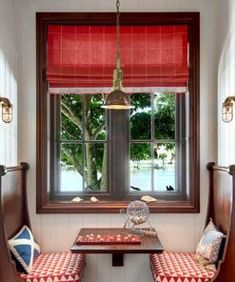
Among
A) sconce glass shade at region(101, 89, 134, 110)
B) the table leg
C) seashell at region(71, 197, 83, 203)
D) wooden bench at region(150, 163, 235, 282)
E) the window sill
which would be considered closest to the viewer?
wooden bench at region(150, 163, 235, 282)

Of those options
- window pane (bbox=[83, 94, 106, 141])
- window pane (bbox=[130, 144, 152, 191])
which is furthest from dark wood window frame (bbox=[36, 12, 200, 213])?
window pane (bbox=[83, 94, 106, 141])

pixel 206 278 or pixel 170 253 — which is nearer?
pixel 206 278

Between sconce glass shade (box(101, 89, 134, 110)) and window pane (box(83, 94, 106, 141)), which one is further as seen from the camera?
window pane (box(83, 94, 106, 141))

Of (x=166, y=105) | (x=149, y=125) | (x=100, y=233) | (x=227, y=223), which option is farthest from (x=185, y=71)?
(x=100, y=233)

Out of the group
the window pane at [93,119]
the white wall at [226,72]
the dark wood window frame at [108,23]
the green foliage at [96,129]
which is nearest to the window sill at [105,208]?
the dark wood window frame at [108,23]

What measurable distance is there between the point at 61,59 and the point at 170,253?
6.46 ft

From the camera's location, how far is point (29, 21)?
3.54 m

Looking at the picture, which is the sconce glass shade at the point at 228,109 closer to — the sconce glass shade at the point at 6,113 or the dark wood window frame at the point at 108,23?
the dark wood window frame at the point at 108,23

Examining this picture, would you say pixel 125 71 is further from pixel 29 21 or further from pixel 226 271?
pixel 226 271

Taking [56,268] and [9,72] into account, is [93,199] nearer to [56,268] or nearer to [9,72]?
[56,268]

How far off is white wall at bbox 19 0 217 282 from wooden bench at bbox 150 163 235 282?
18cm

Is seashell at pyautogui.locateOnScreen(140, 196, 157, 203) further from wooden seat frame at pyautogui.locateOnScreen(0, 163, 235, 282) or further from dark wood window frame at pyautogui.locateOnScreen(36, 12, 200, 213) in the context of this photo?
wooden seat frame at pyautogui.locateOnScreen(0, 163, 235, 282)

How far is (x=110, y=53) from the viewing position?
11.7 feet

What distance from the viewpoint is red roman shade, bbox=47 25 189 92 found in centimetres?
354
